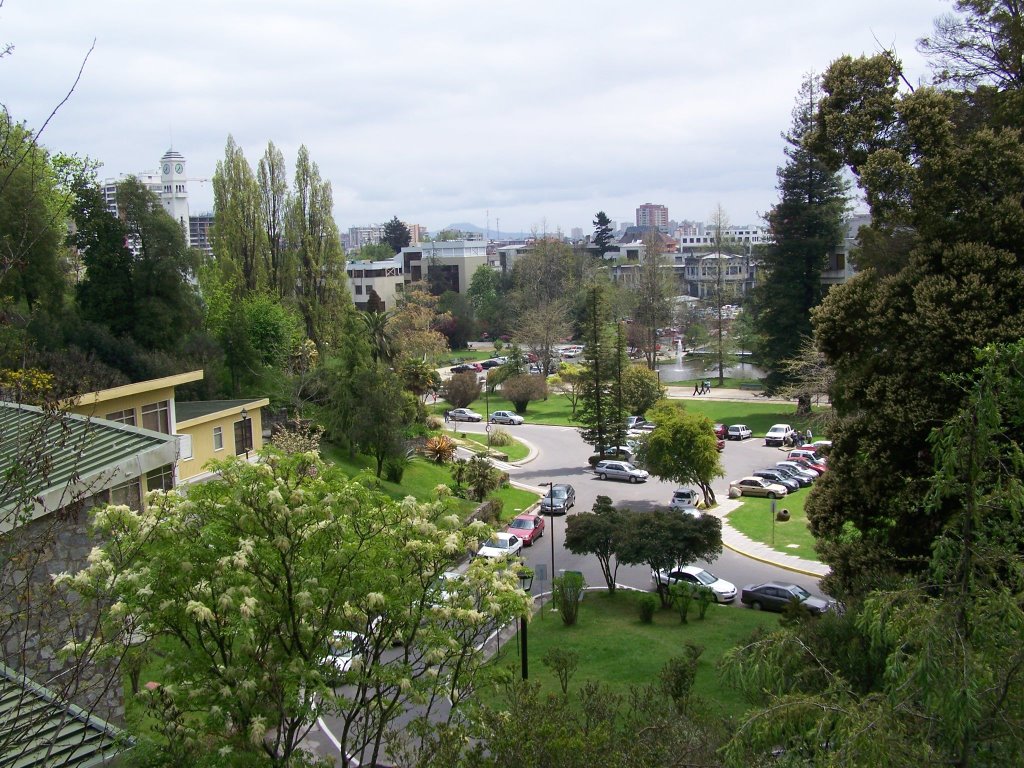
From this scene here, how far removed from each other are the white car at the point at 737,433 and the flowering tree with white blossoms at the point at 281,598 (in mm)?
34754

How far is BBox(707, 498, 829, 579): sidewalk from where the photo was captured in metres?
24.2

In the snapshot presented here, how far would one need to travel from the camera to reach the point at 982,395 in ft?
17.7

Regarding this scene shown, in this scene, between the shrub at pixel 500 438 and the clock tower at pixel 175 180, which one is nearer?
the shrub at pixel 500 438

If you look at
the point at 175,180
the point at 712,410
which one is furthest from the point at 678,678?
the point at 175,180

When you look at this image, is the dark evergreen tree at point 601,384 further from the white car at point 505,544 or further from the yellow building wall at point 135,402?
the yellow building wall at point 135,402

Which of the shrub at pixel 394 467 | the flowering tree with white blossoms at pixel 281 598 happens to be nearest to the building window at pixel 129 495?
the flowering tree with white blossoms at pixel 281 598

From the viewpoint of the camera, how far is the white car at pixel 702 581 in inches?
862

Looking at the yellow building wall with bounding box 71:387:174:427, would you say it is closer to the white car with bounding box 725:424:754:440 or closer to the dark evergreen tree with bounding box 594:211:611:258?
the white car with bounding box 725:424:754:440

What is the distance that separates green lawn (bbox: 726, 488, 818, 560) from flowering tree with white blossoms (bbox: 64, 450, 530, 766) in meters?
18.6

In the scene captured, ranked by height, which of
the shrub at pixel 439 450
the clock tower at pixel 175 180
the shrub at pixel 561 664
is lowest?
the shrub at pixel 439 450

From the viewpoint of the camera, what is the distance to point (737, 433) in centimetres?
4269

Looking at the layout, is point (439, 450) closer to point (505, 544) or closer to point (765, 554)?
point (505, 544)

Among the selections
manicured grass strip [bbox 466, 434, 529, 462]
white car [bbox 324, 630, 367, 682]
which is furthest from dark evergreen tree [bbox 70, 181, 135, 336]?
white car [bbox 324, 630, 367, 682]

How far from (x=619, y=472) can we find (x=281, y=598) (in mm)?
27793
